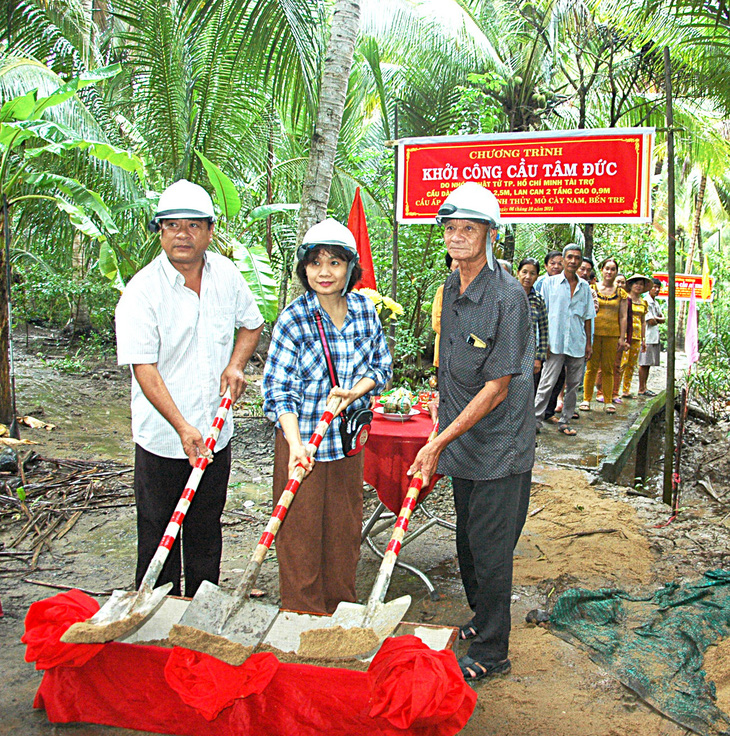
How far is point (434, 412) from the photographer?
3.40 metres

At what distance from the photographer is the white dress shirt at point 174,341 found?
115 inches

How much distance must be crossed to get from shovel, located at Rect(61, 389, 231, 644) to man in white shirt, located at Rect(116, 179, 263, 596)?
12 cm


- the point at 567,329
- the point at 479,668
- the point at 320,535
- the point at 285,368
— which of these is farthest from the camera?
the point at 567,329

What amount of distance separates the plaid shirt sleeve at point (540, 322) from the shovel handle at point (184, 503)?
4477 mm

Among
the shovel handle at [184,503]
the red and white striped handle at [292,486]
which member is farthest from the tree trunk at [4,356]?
the red and white striped handle at [292,486]

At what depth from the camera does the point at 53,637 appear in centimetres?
247

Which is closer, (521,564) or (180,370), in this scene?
(180,370)

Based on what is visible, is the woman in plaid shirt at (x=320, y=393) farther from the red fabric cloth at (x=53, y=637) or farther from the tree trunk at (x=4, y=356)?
the tree trunk at (x=4, y=356)

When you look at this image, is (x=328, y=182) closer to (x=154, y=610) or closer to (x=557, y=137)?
(x=557, y=137)

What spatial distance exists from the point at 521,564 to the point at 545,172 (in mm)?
3285

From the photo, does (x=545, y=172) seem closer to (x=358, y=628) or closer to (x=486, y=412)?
(x=486, y=412)

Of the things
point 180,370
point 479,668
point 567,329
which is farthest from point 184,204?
point 567,329

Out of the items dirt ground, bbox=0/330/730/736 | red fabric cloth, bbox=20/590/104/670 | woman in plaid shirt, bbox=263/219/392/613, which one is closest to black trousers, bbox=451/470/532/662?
dirt ground, bbox=0/330/730/736

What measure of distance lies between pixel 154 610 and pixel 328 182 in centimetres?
440
